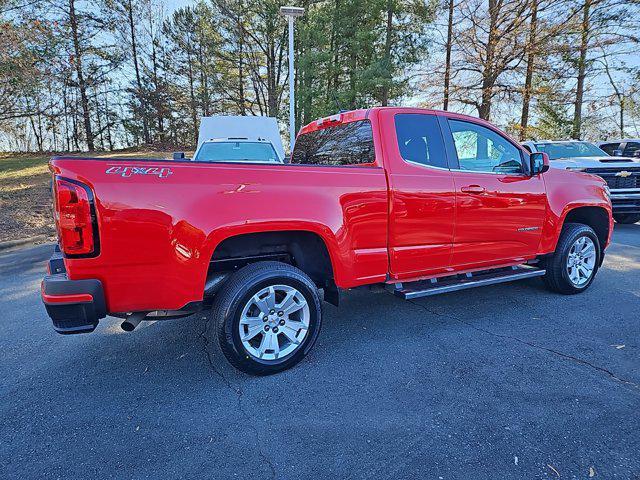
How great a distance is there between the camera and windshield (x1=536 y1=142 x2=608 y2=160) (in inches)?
397

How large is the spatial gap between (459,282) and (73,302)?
3268mm

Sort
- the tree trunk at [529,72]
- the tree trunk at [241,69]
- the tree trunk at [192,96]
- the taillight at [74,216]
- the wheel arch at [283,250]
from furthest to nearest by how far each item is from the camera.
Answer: the tree trunk at [192,96], the tree trunk at [241,69], the tree trunk at [529,72], the wheel arch at [283,250], the taillight at [74,216]

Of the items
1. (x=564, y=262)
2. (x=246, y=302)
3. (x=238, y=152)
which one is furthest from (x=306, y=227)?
(x=238, y=152)

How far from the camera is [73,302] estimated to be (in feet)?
7.67

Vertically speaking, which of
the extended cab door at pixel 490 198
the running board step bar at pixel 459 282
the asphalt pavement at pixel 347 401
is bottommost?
the asphalt pavement at pixel 347 401

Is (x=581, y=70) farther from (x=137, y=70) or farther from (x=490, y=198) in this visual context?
(x=137, y=70)

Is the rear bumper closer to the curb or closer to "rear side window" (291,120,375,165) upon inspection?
"rear side window" (291,120,375,165)

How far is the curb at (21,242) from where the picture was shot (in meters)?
7.25

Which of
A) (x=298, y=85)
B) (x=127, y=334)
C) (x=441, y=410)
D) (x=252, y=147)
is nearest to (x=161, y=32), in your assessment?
(x=298, y=85)

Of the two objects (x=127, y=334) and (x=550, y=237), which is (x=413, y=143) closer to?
(x=550, y=237)

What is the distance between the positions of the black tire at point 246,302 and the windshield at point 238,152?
5.27 metres

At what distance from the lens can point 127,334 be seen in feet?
12.1

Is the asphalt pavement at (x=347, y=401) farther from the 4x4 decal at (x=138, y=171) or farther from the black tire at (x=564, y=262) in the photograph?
the 4x4 decal at (x=138, y=171)

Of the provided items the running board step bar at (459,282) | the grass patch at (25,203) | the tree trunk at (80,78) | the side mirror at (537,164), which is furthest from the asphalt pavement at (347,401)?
the tree trunk at (80,78)
